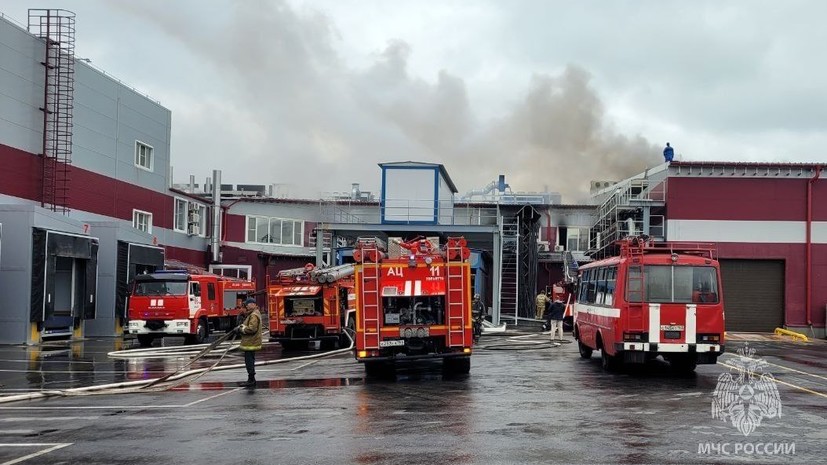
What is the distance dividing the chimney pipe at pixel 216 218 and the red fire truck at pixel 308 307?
25083 mm

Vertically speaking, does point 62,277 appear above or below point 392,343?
above

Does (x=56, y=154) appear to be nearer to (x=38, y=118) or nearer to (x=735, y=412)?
(x=38, y=118)

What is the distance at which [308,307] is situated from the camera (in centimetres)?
A: 2561

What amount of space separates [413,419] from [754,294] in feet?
95.8

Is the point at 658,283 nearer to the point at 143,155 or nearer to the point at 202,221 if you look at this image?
the point at 143,155

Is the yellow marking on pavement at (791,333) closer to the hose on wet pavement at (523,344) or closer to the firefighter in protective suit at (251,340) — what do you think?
the hose on wet pavement at (523,344)

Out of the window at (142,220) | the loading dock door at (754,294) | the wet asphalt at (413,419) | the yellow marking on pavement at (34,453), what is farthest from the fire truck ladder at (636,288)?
the window at (142,220)

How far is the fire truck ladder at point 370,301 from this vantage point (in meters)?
16.6

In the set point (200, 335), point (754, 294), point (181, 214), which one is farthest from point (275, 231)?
point (754, 294)

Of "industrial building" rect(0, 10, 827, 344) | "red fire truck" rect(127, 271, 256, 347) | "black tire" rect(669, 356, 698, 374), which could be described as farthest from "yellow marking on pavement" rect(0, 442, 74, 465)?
"industrial building" rect(0, 10, 827, 344)

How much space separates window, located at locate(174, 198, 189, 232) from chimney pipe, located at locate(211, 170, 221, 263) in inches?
97.2

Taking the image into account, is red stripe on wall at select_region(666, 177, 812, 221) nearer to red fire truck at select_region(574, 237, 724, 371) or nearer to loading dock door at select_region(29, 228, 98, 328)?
red fire truck at select_region(574, 237, 724, 371)

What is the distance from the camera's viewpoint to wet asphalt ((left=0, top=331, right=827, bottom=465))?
904 cm

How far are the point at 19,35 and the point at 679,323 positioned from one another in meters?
28.0
